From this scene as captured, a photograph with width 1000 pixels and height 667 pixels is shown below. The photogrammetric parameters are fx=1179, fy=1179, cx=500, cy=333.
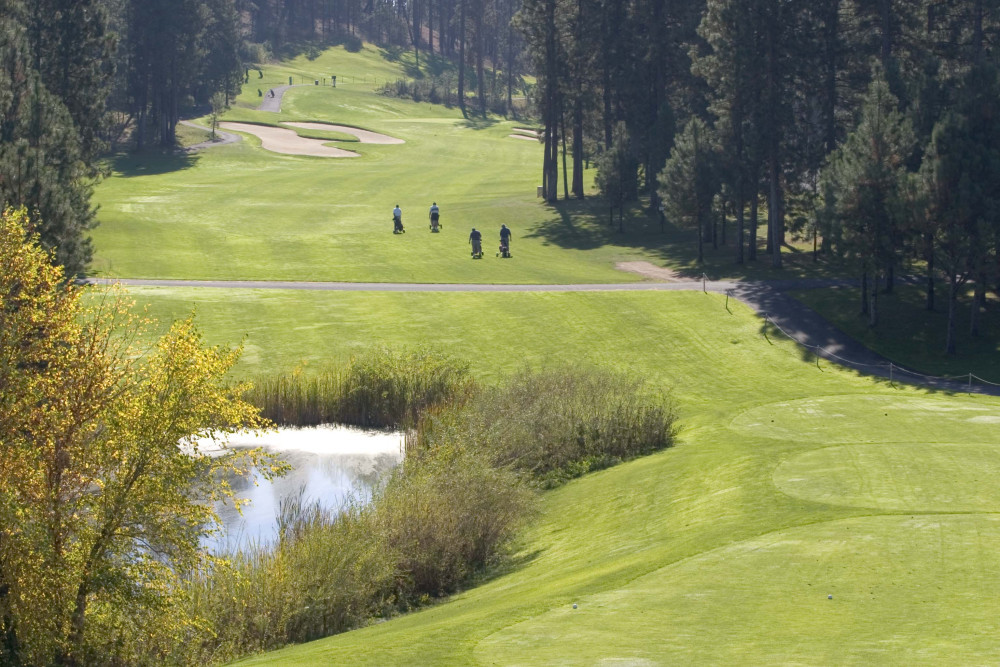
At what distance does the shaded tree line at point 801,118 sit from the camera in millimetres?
52500

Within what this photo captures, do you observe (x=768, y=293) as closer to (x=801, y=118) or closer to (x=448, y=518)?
(x=801, y=118)

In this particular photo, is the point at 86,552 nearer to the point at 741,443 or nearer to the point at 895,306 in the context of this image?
the point at 741,443

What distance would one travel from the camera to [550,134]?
304 feet

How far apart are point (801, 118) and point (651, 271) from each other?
13.2 m

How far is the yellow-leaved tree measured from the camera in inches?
817

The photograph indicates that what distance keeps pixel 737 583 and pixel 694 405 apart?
25057 mm

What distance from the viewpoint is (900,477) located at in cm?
2816

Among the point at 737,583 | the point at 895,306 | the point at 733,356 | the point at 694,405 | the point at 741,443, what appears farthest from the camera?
the point at 895,306

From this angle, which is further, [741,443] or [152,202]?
[152,202]

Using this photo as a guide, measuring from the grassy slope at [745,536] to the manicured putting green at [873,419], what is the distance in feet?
0.40

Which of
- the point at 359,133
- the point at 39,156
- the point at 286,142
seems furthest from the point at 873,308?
the point at 359,133

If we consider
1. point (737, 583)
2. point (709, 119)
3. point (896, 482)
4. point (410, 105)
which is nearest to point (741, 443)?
point (896, 482)

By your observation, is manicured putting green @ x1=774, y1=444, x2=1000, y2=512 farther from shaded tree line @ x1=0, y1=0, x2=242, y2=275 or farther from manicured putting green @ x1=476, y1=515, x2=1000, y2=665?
shaded tree line @ x1=0, y1=0, x2=242, y2=275

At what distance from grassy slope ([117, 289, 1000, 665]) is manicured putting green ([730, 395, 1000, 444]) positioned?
121 millimetres
